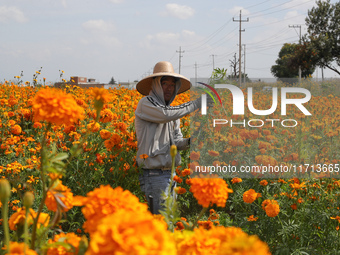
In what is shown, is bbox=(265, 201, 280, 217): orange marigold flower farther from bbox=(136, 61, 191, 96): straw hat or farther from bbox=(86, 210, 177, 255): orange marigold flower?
bbox=(86, 210, 177, 255): orange marigold flower

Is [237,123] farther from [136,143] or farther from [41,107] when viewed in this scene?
[41,107]

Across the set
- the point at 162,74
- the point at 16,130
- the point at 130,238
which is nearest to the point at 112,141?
the point at 162,74

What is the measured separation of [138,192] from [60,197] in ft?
7.47

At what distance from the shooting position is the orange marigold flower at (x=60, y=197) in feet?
2.59

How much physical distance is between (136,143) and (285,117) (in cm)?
242

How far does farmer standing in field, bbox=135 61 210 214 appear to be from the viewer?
284 cm

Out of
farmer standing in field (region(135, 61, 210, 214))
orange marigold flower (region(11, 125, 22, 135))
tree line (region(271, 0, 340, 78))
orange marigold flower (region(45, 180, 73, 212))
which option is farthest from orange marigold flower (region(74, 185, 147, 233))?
tree line (region(271, 0, 340, 78))

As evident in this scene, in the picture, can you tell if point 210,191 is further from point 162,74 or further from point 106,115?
point 162,74

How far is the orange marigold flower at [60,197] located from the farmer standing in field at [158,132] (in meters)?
1.86

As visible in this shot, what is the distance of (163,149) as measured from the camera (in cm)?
293

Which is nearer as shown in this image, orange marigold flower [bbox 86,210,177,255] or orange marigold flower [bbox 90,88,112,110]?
orange marigold flower [bbox 86,210,177,255]

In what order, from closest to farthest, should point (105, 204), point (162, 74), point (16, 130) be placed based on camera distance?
point (105, 204)
point (162, 74)
point (16, 130)

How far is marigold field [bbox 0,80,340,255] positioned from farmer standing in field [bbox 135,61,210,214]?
0.47ft

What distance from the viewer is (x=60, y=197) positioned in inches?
33.5
